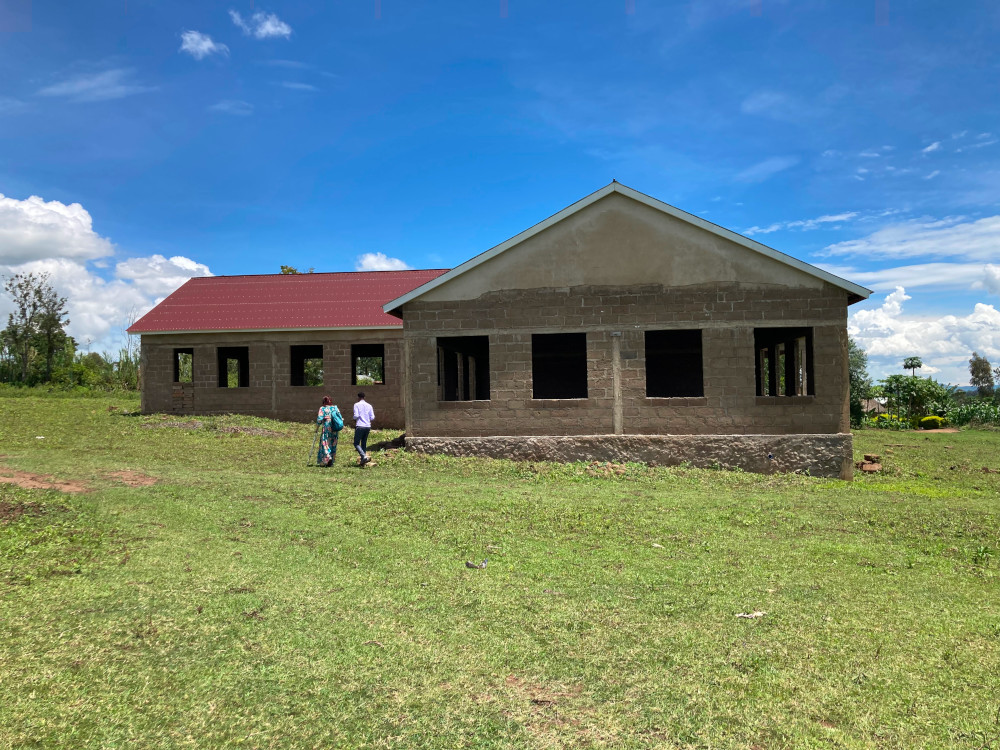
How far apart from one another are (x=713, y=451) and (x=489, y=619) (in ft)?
37.1

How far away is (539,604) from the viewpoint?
6.57m

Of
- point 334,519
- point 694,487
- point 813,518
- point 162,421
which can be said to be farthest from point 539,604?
point 162,421

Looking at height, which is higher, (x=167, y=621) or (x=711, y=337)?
(x=711, y=337)

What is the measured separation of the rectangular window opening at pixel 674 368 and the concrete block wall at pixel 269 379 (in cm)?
888

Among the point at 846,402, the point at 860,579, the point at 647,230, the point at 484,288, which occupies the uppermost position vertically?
the point at 647,230

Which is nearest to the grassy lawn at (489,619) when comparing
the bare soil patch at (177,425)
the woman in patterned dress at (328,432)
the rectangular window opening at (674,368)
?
the woman in patterned dress at (328,432)

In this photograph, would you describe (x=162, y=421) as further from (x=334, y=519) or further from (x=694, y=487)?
(x=694, y=487)

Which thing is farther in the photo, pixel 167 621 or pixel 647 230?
pixel 647 230

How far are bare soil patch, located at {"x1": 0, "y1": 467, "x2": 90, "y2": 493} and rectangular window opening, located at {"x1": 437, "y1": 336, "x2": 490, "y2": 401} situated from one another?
936 centimetres

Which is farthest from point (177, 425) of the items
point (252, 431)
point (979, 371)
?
point (979, 371)

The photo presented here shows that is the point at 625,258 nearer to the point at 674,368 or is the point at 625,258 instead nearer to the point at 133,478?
the point at 674,368

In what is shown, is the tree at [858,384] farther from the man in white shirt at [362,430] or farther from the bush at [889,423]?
the man in white shirt at [362,430]

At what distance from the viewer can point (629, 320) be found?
1673cm

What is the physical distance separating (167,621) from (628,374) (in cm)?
1244
